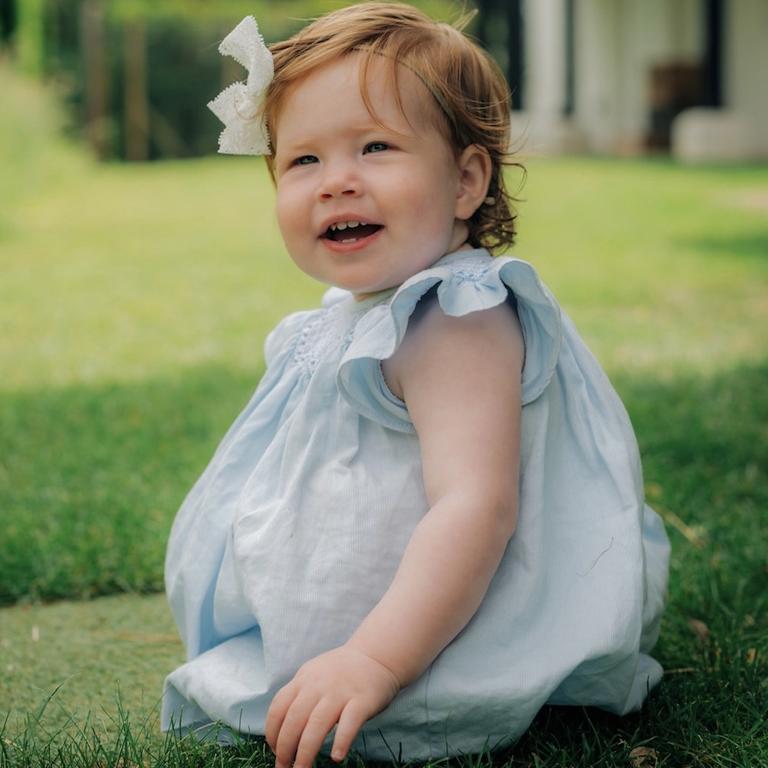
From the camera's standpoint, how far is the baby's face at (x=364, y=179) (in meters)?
1.67

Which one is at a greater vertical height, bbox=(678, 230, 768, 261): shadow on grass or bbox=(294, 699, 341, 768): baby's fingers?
bbox=(294, 699, 341, 768): baby's fingers

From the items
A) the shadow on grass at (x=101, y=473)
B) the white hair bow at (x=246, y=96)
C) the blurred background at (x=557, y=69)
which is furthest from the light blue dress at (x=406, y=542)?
the blurred background at (x=557, y=69)

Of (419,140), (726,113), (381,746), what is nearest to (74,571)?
(381,746)

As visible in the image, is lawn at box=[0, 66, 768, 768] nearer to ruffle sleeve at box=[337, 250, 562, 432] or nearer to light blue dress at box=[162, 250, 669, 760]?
light blue dress at box=[162, 250, 669, 760]

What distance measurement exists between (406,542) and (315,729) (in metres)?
0.30

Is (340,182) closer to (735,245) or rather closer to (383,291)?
(383,291)

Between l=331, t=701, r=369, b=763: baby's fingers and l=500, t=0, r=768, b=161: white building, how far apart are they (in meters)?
14.5

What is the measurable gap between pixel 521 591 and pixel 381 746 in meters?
0.27

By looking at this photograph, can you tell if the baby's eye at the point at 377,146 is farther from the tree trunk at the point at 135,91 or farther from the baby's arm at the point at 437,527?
the tree trunk at the point at 135,91

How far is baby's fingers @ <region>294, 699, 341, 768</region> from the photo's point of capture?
1396 millimetres

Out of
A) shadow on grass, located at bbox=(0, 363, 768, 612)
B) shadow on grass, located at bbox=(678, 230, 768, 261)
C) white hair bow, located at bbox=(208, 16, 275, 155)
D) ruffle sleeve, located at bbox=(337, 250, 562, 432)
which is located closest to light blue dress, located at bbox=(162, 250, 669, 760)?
ruffle sleeve, located at bbox=(337, 250, 562, 432)

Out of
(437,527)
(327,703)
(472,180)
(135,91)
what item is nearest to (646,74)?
(135,91)

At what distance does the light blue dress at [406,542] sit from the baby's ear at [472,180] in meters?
0.07

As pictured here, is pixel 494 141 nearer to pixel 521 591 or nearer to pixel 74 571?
pixel 521 591
